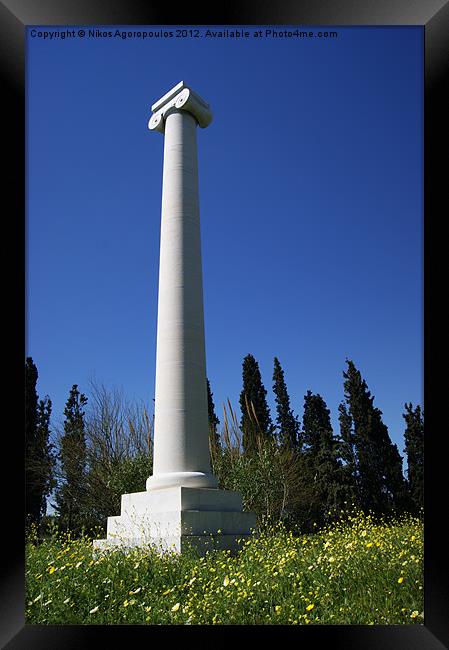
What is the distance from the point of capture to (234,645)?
10477 mm

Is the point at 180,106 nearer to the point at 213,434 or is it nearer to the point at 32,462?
the point at 32,462

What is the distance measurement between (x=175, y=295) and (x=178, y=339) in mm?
1843

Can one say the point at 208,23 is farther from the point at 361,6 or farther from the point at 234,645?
the point at 234,645

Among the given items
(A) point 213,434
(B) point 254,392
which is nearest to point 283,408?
(B) point 254,392

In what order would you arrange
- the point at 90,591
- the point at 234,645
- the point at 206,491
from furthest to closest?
the point at 206,491, the point at 90,591, the point at 234,645

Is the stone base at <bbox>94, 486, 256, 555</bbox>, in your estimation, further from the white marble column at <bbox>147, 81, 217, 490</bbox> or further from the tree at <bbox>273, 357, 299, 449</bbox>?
the tree at <bbox>273, 357, 299, 449</bbox>

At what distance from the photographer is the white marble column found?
21500 mm

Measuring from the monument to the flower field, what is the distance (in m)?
2.02

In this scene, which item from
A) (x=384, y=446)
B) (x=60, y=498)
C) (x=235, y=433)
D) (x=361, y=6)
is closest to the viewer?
(x=361, y=6)

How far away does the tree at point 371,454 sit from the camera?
6247cm

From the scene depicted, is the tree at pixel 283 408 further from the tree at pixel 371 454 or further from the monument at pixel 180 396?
the monument at pixel 180 396

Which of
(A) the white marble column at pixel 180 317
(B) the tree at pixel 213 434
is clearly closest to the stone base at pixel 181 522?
(A) the white marble column at pixel 180 317

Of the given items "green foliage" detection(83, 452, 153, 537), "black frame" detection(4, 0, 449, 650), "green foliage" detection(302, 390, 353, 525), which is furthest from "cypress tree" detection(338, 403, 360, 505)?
"black frame" detection(4, 0, 449, 650)

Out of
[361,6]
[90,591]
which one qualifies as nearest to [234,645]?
[90,591]
